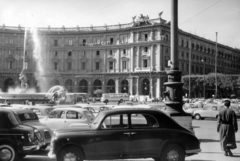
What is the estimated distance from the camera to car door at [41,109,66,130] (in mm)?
13344

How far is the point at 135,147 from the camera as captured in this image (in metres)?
8.09

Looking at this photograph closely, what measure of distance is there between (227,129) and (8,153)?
7175mm

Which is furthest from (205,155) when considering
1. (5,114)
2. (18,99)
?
(18,99)

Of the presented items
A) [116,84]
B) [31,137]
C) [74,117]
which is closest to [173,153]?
[31,137]

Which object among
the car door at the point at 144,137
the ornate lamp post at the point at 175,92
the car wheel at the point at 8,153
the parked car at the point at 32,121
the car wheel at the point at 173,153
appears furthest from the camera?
the ornate lamp post at the point at 175,92

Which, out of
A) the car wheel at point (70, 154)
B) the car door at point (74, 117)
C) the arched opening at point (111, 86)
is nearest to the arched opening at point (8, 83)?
the arched opening at point (111, 86)

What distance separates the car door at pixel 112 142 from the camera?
26.2 feet

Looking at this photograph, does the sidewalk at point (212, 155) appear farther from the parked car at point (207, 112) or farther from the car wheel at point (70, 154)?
the parked car at point (207, 112)

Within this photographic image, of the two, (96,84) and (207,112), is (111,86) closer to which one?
(96,84)

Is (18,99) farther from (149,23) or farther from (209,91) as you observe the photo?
(209,91)

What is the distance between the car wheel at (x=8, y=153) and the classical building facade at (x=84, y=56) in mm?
59275

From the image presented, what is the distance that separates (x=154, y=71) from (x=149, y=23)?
36.6ft

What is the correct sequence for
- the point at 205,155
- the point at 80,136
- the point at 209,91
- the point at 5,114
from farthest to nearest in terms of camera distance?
the point at 209,91 < the point at 205,155 < the point at 5,114 < the point at 80,136

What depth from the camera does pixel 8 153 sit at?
888cm
